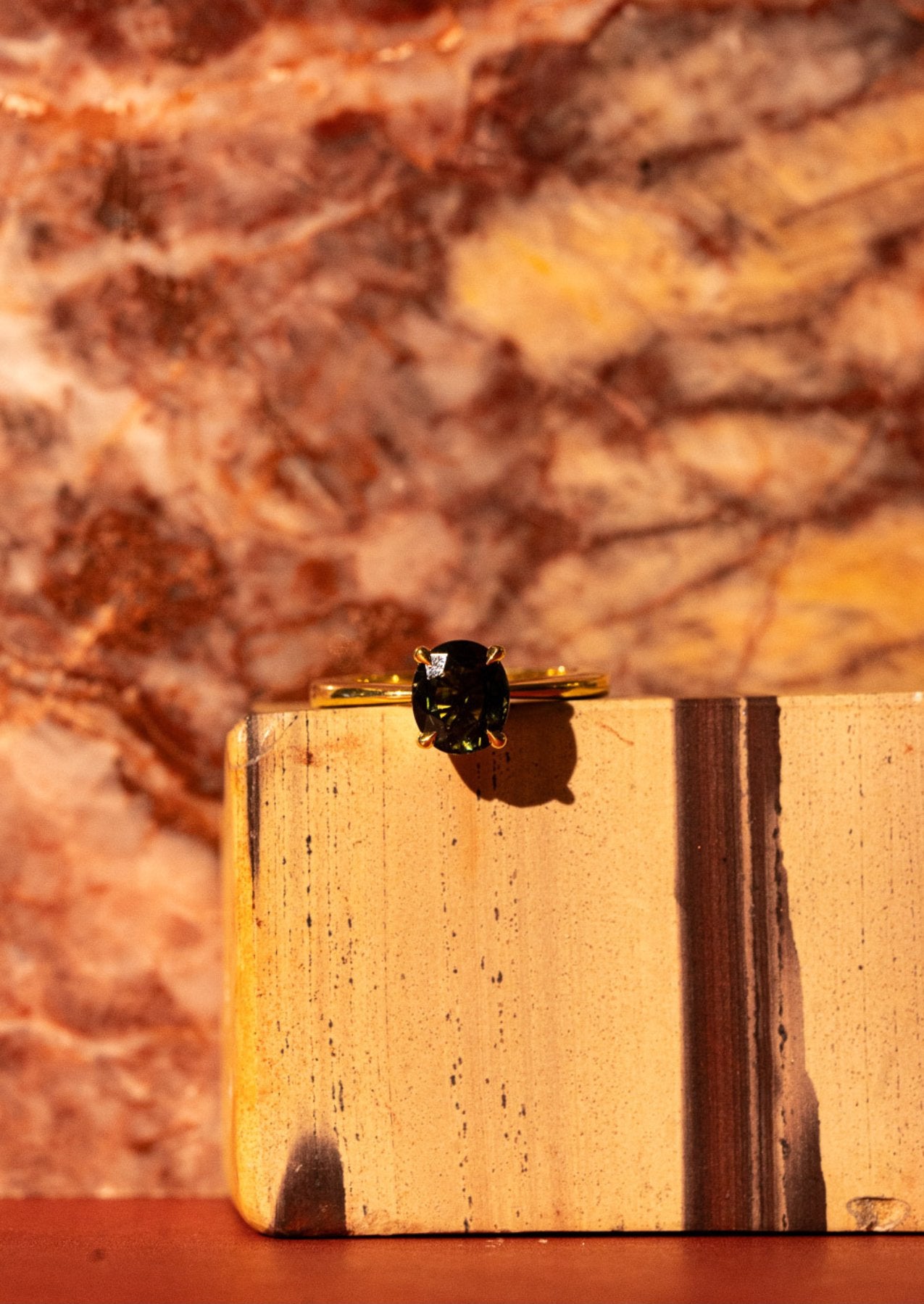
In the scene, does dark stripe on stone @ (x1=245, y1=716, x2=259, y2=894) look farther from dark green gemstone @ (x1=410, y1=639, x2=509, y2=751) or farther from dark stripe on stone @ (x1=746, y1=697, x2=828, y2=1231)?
dark stripe on stone @ (x1=746, y1=697, x2=828, y2=1231)

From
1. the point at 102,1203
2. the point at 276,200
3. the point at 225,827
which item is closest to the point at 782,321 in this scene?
the point at 276,200

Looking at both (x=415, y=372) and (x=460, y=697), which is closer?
(x=460, y=697)

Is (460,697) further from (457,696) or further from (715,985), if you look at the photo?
(715,985)

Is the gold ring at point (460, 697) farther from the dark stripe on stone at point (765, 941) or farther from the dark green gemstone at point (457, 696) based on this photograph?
the dark stripe on stone at point (765, 941)

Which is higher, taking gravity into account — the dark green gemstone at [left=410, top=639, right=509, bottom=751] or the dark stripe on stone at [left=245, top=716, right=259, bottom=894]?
the dark green gemstone at [left=410, top=639, right=509, bottom=751]

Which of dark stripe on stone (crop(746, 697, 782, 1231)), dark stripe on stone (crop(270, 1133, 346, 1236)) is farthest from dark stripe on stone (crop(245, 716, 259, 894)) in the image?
dark stripe on stone (crop(746, 697, 782, 1231))

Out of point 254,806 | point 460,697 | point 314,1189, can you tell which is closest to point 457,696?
point 460,697

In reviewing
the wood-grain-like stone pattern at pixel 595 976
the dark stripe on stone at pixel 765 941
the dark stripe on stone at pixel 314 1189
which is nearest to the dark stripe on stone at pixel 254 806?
the wood-grain-like stone pattern at pixel 595 976
